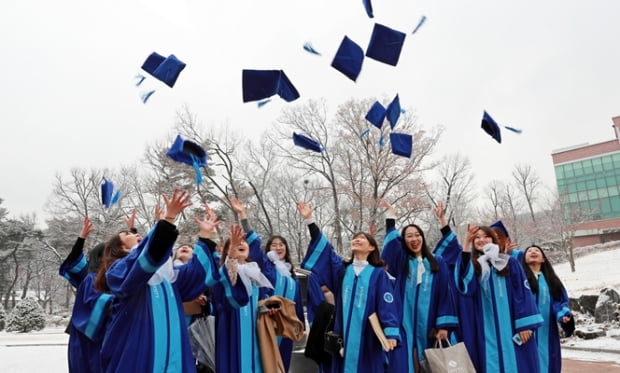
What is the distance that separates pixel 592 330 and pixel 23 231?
38.5 metres

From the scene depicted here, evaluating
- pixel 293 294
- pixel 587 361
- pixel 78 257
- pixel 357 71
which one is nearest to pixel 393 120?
pixel 357 71

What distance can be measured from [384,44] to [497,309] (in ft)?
11.0

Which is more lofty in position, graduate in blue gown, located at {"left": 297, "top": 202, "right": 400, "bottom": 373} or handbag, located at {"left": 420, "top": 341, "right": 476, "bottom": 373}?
graduate in blue gown, located at {"left": 297, "top": 202, "right": 400, "bottom": 373}

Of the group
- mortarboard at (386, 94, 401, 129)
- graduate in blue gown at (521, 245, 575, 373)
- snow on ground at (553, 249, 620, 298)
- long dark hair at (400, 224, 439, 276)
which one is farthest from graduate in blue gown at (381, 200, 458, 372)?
snow on ground at (553, 249, 620, 298)

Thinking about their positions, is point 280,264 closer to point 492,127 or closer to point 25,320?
point 492,127

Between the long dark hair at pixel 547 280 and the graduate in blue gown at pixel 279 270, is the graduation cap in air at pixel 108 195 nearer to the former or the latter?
the graduate in blue gown at pixel 279 270

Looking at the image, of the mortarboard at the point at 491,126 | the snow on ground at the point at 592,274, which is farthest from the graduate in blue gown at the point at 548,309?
the snow on ground at the point at 592,274

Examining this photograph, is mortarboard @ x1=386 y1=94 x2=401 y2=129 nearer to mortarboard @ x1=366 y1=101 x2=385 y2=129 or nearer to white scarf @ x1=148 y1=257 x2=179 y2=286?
mortarboard @ x1=366 y1=101 x2=385 y2=129

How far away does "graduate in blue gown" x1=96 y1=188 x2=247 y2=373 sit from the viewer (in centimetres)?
257

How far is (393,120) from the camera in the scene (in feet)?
21.9

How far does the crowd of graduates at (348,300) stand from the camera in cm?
320

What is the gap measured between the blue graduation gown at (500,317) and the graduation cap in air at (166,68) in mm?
3942

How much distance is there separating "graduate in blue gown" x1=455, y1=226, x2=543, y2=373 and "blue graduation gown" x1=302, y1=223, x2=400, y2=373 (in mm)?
946

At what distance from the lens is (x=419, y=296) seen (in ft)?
14.2
